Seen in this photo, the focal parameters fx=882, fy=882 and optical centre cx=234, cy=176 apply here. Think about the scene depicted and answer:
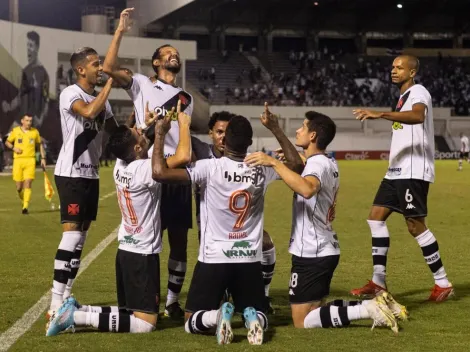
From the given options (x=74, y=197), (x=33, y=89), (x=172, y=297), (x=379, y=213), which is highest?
(x=33, y=89)

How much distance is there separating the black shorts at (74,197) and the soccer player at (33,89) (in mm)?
40956

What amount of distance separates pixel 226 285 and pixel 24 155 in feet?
49.4

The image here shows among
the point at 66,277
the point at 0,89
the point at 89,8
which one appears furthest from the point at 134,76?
the point at 89,8

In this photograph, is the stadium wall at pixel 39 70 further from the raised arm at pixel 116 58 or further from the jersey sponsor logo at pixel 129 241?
the jersey sponsor logo at pixel 129 241

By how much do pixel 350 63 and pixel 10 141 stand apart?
190ft

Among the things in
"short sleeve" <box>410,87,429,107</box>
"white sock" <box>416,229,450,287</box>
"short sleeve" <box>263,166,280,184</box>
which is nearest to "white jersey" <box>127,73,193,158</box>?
"short sleeve" <box>263,166,280,184</box>

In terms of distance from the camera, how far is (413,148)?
365 inches

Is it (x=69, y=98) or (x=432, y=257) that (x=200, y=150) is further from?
(x=432, y=257)

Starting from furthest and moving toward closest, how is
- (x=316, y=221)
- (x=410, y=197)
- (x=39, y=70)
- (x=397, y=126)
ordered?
(x=39, y=70) < (x=397, y=126) < (x=410, y=197) < (x=316, y=221)

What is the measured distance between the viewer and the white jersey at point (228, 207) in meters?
7.10

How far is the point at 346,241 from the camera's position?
48.9ft

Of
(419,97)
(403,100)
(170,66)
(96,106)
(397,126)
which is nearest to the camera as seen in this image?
(96,106)

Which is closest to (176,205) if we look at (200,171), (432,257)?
(200,171)

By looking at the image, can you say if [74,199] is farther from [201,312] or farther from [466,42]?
[466,42]
